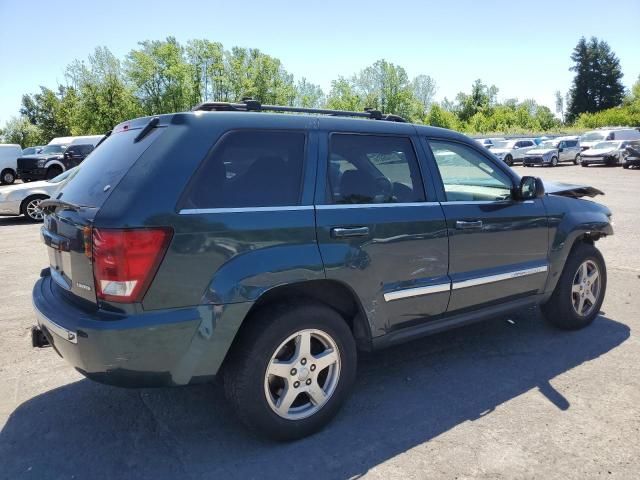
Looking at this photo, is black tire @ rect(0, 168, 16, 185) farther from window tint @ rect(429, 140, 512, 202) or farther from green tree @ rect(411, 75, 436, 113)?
green tree @ rect(411, 75, 436, 113)

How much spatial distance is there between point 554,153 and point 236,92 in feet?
119

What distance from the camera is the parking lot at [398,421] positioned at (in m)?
2.70

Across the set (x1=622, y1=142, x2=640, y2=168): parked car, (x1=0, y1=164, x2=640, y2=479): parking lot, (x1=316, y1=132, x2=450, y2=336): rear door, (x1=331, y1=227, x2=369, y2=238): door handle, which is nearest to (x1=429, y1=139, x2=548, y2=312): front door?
(x1=316, y1=132, x2=450, y2=336): rear door

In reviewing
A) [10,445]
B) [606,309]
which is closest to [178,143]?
[10,445]

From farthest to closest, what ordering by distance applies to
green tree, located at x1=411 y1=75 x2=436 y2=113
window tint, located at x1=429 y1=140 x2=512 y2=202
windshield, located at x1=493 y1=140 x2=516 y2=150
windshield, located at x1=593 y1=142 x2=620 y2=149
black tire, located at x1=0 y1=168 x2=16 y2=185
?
1. green tree, located at x1=411 y1=75 x2=436 y2=113
2. windshield, located at x1=493 y1=140 x2=516 y2=150
3. windshield, located at x1=593 y1=142 x2=620 y2=149
4. black tire, located at x1=0 y1=168 x2=16 y2=185
5. window tint, located at x1=429 y1=140 x2=512 y2=202

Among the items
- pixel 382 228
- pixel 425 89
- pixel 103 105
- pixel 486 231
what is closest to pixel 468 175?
pixel 486 231

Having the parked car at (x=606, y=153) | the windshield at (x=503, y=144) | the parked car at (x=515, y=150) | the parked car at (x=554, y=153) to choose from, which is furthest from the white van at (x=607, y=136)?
the windshield at (x=503, y=144)

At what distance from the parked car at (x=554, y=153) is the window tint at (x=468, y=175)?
102 ft

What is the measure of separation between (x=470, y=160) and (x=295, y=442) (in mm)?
2520

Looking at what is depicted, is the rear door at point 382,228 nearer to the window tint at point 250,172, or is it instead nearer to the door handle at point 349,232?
the door handle at point 349,232

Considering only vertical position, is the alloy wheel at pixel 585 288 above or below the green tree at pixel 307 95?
below

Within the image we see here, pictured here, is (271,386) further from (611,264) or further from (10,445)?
(611,264)

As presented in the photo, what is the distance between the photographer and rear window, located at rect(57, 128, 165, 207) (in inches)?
106

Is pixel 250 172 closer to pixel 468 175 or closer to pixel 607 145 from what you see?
pixel 468 175
